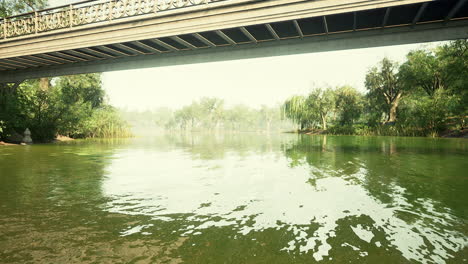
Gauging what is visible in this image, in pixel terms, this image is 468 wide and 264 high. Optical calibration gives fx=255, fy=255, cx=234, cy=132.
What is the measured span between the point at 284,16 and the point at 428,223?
7.16 m

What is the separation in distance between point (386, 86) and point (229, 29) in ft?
118

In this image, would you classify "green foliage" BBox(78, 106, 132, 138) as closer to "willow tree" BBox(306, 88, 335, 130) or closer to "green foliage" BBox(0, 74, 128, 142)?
"green foliage" BBox(0, 74, 128, 142)

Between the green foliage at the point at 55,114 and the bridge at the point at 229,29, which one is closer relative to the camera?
the bridge at the point at 229,29

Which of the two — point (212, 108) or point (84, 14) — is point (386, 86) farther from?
point (212, 108)

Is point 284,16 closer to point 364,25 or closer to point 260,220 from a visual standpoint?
point 364,25

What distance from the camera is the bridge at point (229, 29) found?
26.7 ft

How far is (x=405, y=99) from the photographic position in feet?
115

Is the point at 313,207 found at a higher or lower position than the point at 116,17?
lower

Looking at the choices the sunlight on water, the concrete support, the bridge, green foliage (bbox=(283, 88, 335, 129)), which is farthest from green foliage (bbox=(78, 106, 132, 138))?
green foliage (bbox=(283, 88, 335, 129))

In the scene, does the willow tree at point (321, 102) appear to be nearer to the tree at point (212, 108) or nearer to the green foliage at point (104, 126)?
the green foliage at point (104, 126)

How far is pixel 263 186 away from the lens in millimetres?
5035

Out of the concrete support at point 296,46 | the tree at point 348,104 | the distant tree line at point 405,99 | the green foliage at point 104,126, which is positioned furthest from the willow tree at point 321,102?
the concrete support at point 296,46

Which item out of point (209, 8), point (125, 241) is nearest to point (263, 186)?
point (125, 241)

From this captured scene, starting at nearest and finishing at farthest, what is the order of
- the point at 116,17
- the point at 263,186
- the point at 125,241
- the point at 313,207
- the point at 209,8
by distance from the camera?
the point at 125,241
the point at 313,207
the point at 263,186
the point at 209,8
the point at 116,17
